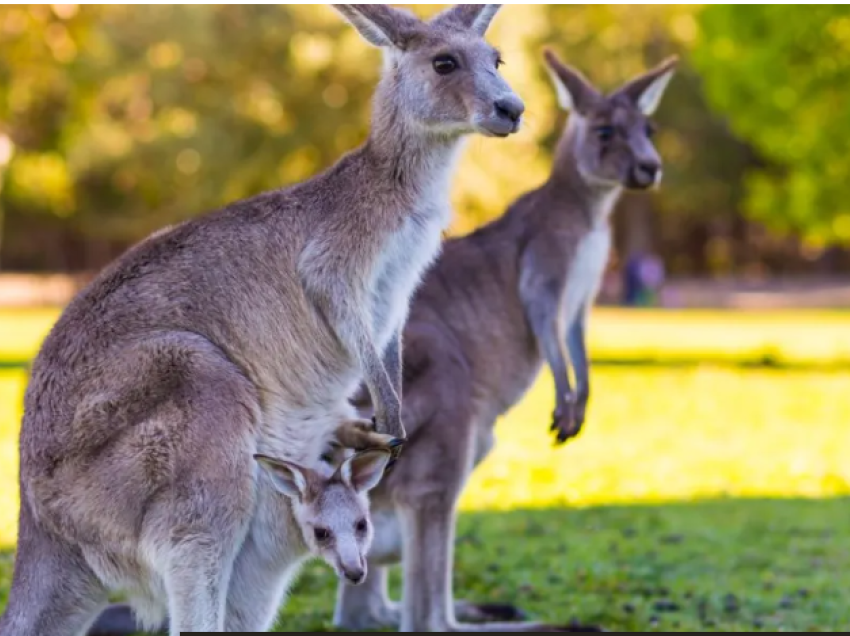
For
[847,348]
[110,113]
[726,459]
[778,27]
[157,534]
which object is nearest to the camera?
[157,534]

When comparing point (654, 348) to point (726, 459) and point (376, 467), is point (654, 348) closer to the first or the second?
point (726, 459)

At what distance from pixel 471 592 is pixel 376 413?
221 centimetres

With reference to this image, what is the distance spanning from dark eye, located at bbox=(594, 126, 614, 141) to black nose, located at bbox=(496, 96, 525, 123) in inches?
74.4

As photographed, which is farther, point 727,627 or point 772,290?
point 772,290

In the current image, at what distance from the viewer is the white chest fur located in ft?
18.4

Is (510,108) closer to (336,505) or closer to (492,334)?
(336,505)

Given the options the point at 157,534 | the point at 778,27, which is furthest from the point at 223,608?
the point at 778,27

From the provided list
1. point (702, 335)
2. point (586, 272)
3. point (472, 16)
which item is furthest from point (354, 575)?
point (702, 335)

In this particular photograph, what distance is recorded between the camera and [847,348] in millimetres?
19859

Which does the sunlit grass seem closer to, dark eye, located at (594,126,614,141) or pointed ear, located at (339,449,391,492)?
dark eye, located at (594,126,614,141)

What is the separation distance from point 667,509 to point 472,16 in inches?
183

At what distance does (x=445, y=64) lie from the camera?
4047 millimetres

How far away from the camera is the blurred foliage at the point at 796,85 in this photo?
15078 millimetres

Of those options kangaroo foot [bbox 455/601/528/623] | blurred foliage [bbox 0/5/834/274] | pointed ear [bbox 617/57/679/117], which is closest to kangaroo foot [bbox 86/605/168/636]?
kangaroo foot [bbox 455/601/528/623]
